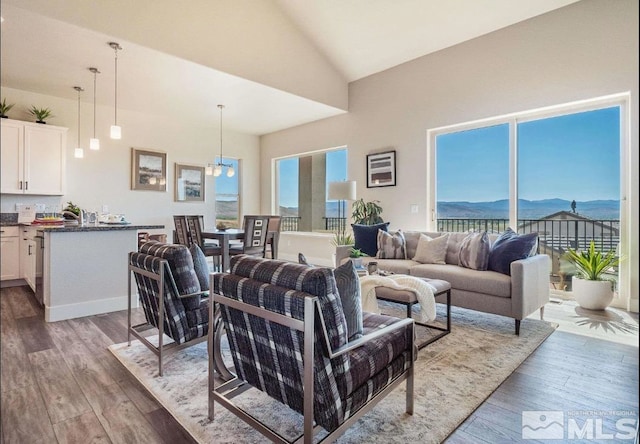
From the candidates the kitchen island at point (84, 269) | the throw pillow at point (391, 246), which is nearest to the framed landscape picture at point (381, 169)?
the throw pillow at point (391, 246)

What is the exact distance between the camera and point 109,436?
173 cm

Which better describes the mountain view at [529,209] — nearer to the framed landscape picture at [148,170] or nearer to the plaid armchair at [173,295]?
the plaid armchair at [173,295]

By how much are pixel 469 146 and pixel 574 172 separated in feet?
4.25

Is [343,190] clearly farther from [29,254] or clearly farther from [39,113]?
[39,113]

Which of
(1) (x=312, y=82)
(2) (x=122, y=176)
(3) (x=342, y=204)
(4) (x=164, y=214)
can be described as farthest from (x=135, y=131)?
(3) (x=342, y=204)

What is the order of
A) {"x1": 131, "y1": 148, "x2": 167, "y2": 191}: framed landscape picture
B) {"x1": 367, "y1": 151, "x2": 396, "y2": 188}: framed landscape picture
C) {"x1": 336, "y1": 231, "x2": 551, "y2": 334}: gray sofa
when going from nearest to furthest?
{"x1": 336, "y1": 231, "x2": 551, "y2": 334}: gray sofa < {"x1": 367, "y1": 151, "x2": 396, "y2": 188}: framed landscape picture < {"x1": 131, "y1": 148, "x2": 167, "y2": 191}: framed landscape picture

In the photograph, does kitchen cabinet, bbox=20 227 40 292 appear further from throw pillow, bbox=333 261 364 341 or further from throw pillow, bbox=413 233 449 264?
throw pillow, bbox=413 233 449 264

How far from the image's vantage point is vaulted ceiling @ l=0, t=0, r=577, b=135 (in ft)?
12.0

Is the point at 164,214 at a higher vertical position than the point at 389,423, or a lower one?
higher

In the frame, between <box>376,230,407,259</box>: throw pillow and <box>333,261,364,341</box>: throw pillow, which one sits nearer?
<box>333,261,364,341</box>: throw pillow

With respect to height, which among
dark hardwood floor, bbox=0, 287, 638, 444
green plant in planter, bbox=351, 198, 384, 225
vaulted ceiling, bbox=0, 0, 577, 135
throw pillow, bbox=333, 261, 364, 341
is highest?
vaulted ceiling, bbox=0, 0, 577, 135

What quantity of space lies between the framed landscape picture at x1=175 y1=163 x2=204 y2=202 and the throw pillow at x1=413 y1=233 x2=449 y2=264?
462 cm

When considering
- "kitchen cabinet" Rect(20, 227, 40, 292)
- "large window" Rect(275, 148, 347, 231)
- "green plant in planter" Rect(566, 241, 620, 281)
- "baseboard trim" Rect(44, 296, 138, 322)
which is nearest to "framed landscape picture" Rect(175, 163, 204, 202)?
"large window" Rect(275, 148, 347, 231)

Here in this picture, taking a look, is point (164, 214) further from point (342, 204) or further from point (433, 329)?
point (433, 329)
